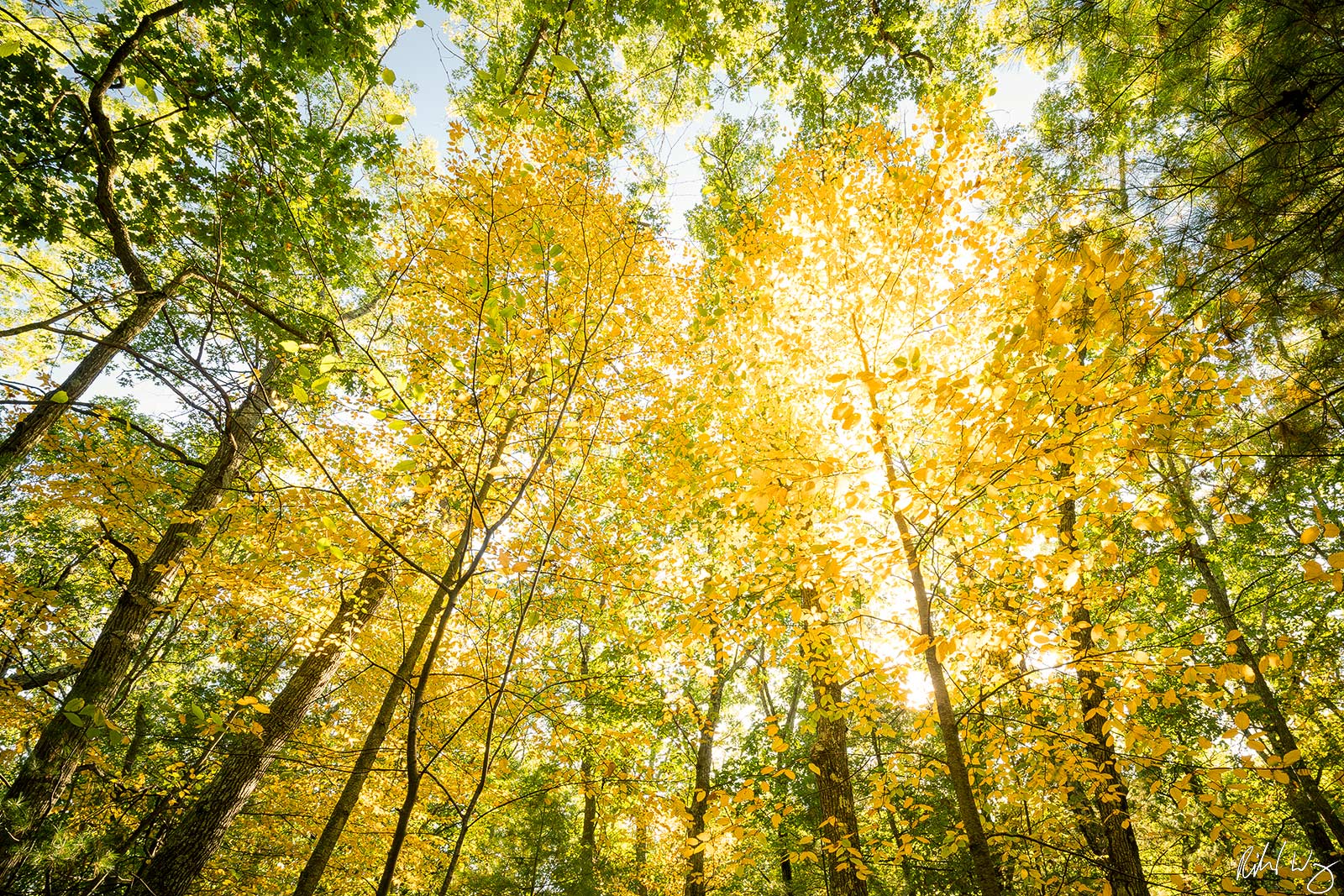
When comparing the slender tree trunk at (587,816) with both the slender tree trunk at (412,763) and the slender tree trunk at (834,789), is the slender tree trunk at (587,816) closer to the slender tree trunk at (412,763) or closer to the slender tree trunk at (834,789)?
the slender tree trunk at (412,763)

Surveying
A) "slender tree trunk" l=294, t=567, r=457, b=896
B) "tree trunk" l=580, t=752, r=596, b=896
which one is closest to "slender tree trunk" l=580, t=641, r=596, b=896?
"tree trunk" l=580, t=752, r=596, b=896

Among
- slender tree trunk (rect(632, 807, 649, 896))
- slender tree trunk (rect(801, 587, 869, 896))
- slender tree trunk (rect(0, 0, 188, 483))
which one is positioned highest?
slender tree trunk (rect(0, 0, 188, 483))

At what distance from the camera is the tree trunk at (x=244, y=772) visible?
4891 mm

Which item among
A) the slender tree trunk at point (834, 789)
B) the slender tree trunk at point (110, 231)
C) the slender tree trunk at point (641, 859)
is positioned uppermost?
the slender tree trunk at point (110, 231)

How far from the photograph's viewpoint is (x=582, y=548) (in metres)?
5.01

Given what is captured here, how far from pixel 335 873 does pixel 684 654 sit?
31.1 feet

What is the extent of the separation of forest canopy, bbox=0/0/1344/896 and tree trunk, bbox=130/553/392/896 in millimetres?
51

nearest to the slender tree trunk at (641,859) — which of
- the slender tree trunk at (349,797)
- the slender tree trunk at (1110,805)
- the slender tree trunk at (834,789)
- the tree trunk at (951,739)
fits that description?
the slender tree trunk at (834,789)

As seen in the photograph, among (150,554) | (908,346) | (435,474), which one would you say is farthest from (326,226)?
(908,346)

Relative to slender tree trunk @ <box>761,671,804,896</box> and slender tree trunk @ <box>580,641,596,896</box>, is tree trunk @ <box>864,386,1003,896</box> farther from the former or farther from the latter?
slender tree trunk @ <box>580,641,596,896</box>

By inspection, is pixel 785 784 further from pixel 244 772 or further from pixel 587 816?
pixel 244 772

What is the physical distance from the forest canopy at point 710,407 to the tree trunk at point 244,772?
51mm

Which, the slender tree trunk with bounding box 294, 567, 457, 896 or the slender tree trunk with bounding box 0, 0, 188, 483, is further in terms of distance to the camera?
the slender tree trunk with bounding box 294, 567, 457, 896

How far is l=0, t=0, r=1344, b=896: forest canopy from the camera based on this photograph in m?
2.45
